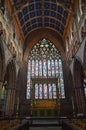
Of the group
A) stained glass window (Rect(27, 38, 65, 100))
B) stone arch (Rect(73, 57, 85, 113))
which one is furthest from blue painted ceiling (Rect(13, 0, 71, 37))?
stone arch (Rect(73, 57, 85, 113))

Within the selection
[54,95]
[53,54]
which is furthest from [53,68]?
[54,95]

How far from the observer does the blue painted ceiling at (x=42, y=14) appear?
67.4ft

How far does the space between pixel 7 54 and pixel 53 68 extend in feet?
36.6

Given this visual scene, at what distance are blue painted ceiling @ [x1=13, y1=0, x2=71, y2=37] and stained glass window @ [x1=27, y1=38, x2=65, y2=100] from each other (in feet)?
12.1

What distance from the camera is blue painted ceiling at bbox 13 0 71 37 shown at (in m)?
20.5

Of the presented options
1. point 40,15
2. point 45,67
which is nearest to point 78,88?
point 45,67

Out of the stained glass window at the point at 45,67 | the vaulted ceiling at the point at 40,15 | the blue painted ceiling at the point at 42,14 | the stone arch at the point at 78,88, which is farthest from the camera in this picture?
the stained glass window at the point at 45,67

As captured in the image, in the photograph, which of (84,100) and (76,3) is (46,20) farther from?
(84,100)

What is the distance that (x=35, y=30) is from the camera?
2870 cm

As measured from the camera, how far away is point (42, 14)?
24.3 m

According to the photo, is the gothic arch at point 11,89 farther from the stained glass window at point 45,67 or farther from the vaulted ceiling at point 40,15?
the vaulted ceiling at point 40,15

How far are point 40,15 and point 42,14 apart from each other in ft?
1.59

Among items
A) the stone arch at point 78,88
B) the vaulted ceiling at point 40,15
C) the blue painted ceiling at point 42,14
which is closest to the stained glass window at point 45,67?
the vaulted ceiling at point 40,15

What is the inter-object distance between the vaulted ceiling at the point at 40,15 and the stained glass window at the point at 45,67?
3.48m
